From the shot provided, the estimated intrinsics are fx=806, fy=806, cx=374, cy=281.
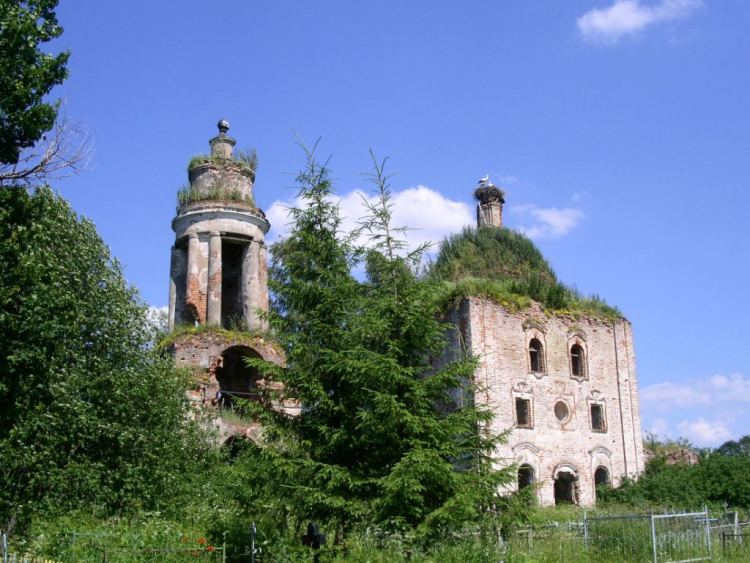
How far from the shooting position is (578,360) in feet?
86.1

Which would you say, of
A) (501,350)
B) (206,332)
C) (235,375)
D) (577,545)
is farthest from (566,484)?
(577,545)

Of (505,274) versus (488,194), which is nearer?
(505,274)

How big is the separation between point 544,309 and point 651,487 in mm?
6142

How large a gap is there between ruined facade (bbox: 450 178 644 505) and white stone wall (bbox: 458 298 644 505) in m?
0.03

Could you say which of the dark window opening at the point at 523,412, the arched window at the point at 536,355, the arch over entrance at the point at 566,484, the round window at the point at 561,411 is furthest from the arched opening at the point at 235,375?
the arch over entrance at the point at 566,484

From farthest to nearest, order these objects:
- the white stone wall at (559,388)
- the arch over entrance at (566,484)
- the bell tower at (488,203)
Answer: the bell tower at (488,203)
the arch over entrance at (566,484)
the white stone wall at (559,388)

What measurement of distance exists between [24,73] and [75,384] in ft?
21.1

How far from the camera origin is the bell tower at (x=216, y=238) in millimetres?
24516

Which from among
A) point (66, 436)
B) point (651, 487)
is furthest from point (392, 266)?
point (651, 487)

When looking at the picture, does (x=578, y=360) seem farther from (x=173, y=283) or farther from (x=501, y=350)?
(x=173, y=283)

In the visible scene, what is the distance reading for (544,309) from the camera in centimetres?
2553

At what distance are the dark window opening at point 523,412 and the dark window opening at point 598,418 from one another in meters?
2.87

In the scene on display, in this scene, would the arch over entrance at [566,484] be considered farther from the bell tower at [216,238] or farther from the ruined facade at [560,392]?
the bell tower at [216,238]

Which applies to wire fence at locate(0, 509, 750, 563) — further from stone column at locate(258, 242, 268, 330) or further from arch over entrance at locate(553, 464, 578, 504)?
stone column at locate(258, 242, 268, 330)
